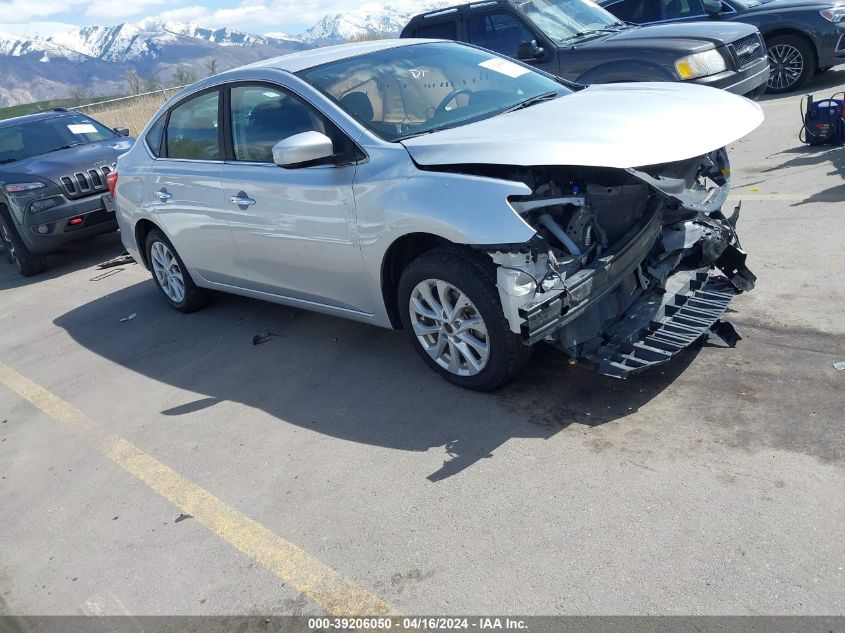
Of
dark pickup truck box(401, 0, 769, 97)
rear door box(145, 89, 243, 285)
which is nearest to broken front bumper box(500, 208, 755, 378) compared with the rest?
rear door box(145, 89, 243, 285)

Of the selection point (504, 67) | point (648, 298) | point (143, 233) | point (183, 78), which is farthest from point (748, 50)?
point (183, 78)

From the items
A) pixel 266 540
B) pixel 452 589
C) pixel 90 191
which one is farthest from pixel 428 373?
pixel 90 191

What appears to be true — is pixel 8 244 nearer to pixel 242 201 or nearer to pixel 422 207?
pixel 242 201

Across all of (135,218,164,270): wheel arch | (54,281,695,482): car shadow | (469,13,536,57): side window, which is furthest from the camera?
(469,13,536,57): side window

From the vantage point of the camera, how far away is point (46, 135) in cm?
1022

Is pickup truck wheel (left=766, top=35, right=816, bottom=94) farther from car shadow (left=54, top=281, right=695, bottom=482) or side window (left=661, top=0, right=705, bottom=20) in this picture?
car shadow (left=54, top=281, right=695, bottom=482)

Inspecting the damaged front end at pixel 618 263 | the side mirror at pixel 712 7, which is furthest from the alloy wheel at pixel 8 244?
the side mirror at pixel 712 7

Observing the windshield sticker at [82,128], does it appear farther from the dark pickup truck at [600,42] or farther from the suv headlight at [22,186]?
the dark pickup truck at [600,42]

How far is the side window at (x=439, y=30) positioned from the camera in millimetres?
9938

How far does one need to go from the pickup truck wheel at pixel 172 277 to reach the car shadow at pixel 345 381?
136 millimetres

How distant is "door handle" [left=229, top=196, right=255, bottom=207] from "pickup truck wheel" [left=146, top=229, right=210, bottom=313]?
4.26 ft

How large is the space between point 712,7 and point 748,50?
2111 millimetres

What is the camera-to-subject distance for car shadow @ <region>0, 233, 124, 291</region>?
9406 millimetres

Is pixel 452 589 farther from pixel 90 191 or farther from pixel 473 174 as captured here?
pixel 90 191
